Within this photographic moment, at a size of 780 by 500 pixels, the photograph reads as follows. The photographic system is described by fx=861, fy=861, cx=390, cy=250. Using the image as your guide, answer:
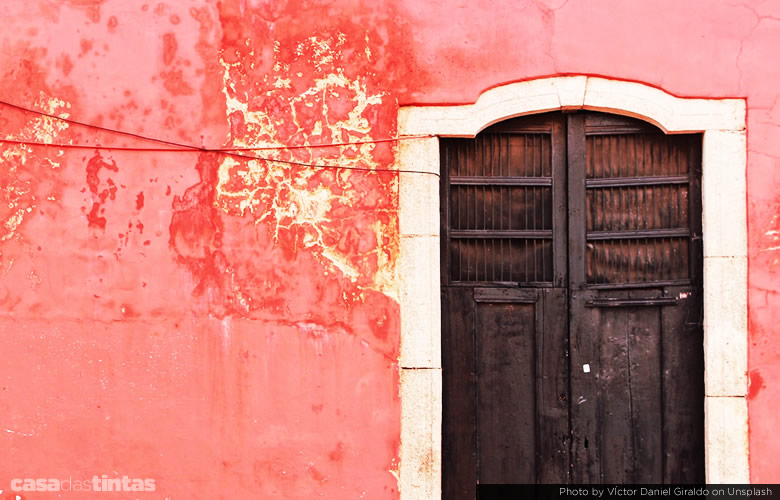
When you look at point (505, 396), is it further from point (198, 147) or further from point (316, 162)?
point (198, 147)

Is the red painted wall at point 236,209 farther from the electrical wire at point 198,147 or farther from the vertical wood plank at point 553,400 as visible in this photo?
the vertical wood plank at point 553,400

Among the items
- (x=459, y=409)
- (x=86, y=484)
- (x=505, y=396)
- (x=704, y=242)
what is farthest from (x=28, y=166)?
(x=704, y=242)

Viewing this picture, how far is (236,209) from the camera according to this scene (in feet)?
15.6

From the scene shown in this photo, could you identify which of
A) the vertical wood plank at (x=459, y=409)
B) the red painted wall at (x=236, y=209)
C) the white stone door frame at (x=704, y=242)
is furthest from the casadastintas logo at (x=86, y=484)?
the vertical wood plank at (x=459, y=409)

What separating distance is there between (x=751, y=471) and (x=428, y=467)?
5.61 ft

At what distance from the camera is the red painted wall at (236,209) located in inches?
184

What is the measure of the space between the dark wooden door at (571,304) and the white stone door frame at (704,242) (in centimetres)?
14

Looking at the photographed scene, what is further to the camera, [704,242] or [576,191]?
[576,191]

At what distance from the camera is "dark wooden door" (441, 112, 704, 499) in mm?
4766

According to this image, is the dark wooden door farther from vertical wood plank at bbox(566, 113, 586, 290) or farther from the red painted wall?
the red painted wall

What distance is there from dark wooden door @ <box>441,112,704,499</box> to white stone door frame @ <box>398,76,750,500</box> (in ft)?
0.45

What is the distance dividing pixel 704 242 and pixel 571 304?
782 millimetres

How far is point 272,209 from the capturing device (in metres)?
4.75

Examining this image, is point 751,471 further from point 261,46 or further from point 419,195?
point 261,46
